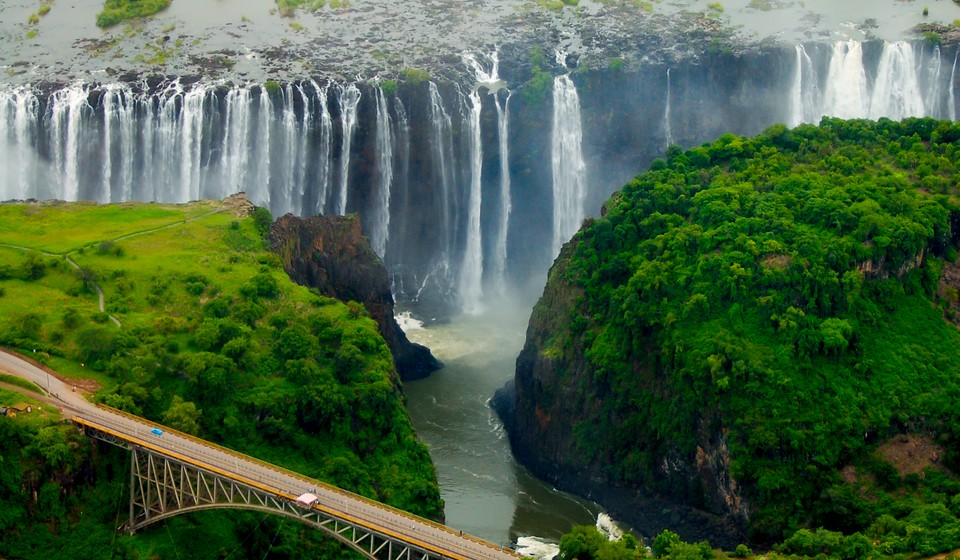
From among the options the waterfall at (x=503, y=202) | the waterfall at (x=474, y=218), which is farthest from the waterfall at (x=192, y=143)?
the waterfall at (x=503, y=202)

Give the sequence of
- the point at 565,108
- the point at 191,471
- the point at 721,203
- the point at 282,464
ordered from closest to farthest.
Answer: the point at 191,471, the point at 282,464, the point at 721,203, the point at 565,108

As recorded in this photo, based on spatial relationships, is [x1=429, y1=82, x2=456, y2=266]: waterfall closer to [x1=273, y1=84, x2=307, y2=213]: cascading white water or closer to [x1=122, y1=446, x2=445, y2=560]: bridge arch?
[x1=273, y1=84, x2=307, y2=213]: cascading white water

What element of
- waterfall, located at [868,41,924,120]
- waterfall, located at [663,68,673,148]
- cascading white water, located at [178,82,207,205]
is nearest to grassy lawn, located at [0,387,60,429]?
cascading white water, located at [178,82,207,205]

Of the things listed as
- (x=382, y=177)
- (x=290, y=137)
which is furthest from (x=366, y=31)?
(x=382, y=177)

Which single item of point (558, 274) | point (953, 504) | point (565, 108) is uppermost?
point (565, 108)

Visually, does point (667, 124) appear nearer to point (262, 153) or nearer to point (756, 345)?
point (262, 153)

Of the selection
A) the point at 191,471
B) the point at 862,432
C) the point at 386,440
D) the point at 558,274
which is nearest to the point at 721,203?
the point at 558,274

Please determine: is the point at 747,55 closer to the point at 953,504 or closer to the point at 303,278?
the point at 303,278

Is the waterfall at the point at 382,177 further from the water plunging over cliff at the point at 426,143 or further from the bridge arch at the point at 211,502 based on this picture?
the bridge arch at the point at 211,502
